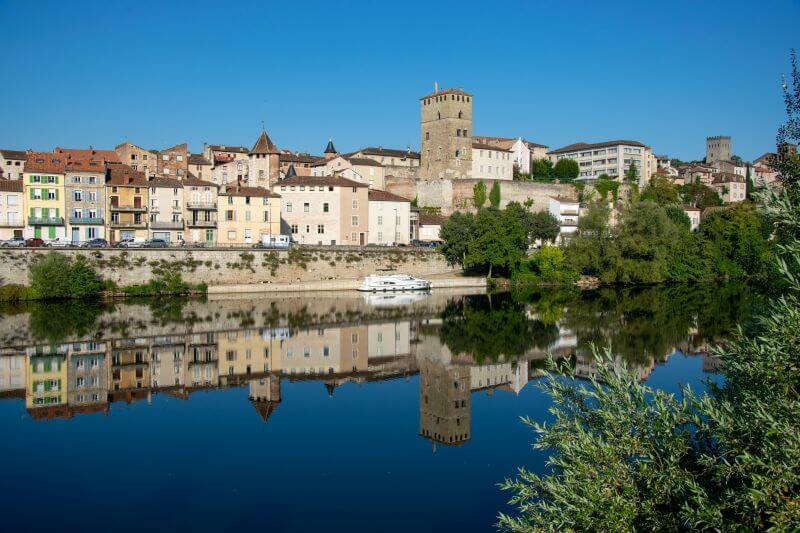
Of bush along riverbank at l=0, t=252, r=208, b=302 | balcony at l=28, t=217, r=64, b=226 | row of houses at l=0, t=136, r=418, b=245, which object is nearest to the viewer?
bush along riverbank at l=0, t=252, r=208, b=302

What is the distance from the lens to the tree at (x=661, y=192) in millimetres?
67438

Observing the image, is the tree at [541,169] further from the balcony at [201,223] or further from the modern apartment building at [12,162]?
the modern apartment building at [12,162]

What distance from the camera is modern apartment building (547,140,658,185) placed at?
253ft

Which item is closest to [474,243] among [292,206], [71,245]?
[292,206]

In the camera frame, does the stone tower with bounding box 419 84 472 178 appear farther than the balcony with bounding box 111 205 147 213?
Yes

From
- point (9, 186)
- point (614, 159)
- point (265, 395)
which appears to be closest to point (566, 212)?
point (614, 159)

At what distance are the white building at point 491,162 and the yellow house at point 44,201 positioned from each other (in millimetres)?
33077

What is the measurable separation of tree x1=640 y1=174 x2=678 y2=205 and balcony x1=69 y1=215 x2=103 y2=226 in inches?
1841

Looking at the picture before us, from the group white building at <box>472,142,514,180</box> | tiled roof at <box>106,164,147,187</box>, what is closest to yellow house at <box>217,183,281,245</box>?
tiled roof at <box>106,164,147,187</box>

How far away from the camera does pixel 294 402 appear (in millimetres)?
20281

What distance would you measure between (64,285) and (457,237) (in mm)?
25150

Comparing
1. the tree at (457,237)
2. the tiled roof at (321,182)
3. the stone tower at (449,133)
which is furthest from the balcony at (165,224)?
the stone tower at (449,133)

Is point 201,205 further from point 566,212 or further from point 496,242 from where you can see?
point 566,212

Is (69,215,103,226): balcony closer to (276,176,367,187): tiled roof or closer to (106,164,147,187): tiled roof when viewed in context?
(106,164,147,187): tiled roof
